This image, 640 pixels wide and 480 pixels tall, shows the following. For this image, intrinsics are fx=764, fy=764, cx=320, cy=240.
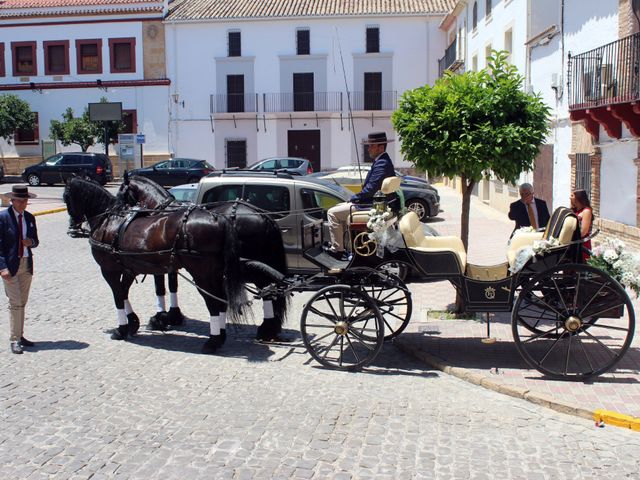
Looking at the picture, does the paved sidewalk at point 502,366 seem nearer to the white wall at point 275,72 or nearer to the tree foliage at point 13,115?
the white wall at point 275,72

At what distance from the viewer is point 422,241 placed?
8.11 meters

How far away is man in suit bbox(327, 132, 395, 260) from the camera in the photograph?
312 inches

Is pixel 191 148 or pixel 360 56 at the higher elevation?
pixel 360 56

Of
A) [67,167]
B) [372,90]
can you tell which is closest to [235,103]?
[372,90]

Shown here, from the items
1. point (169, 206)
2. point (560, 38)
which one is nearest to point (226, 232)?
point (169, 206)

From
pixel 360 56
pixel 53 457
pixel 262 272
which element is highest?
pixel 360 56

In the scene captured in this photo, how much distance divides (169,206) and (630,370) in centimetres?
535

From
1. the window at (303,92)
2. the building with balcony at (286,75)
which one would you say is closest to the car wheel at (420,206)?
the building with balcony at (286,75)

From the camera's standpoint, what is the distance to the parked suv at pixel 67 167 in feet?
115

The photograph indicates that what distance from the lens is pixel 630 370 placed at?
734 cm

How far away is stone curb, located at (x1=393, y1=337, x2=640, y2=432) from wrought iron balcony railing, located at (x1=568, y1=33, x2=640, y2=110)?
6.60 m

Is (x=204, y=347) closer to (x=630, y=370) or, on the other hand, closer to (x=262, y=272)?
(x=262, y=272)

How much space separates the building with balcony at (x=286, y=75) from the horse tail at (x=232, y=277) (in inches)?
1362

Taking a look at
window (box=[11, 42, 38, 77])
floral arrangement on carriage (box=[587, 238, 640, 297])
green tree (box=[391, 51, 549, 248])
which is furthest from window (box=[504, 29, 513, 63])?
window (box=[11, 42, 38, 77])
